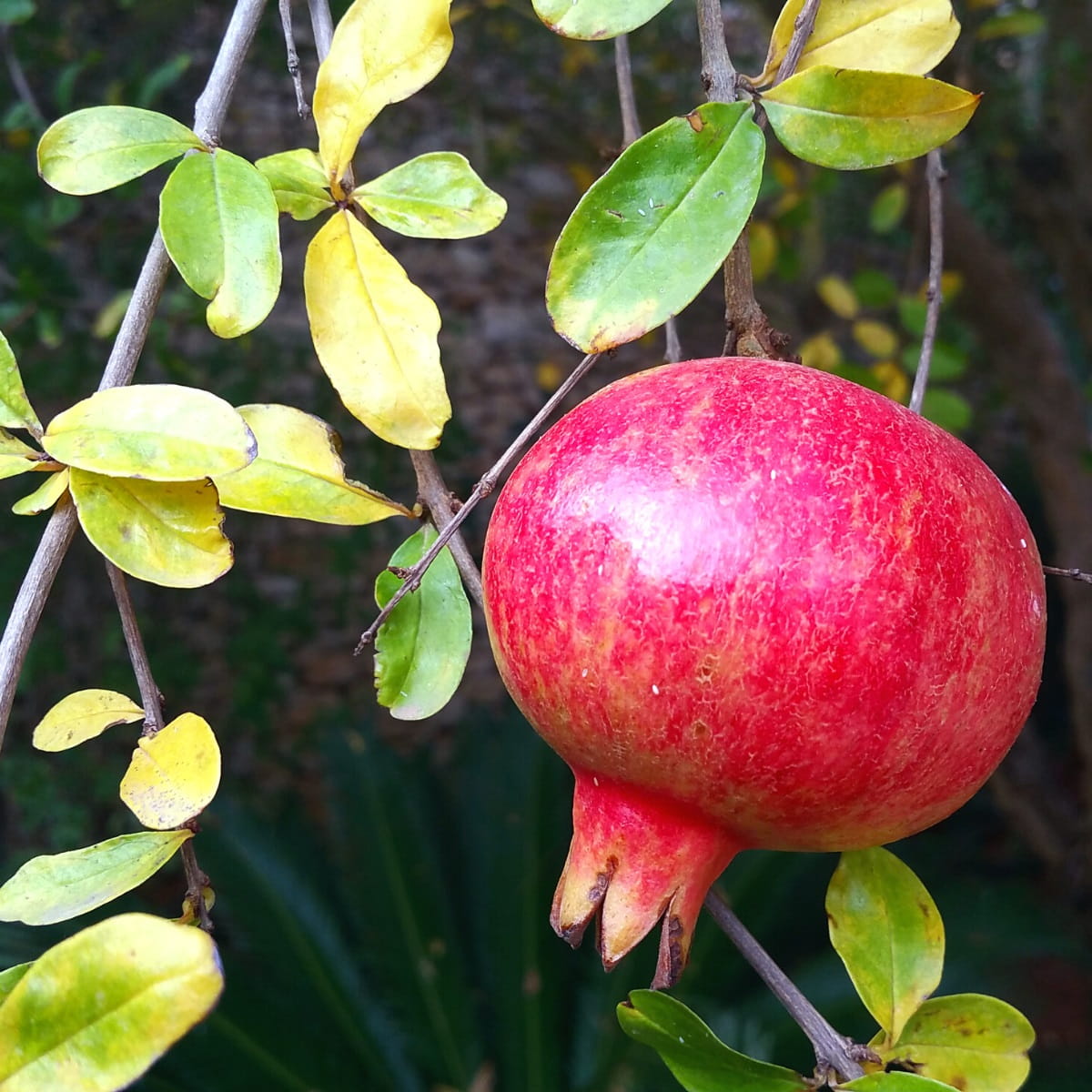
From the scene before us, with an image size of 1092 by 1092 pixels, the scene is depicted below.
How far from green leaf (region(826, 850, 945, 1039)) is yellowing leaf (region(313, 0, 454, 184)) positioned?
38 cm

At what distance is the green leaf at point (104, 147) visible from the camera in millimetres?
445

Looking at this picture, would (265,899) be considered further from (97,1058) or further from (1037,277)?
(1037,277)

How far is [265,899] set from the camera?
75.9 inches

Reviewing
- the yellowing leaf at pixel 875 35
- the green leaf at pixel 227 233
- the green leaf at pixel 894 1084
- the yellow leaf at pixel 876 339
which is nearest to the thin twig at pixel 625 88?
the yellowing leaf at pixel 875 35

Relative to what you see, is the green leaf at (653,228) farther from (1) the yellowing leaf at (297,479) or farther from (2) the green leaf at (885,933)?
(2) the green leaf at (885,933)

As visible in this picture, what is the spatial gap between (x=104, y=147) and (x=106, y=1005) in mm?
317

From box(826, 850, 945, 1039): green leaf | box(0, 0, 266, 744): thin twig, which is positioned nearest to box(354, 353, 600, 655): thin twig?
box(0, 0, 266, 744): thin twig

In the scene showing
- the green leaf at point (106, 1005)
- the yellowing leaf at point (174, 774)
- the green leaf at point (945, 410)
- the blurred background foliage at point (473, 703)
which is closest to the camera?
the green leaf at point (106, 1005)

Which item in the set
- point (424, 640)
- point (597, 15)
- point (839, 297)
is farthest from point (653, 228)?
point (839, 297)

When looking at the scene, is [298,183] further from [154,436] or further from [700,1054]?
[700,1054]

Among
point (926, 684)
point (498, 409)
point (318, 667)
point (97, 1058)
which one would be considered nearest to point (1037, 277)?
point (498, 409)

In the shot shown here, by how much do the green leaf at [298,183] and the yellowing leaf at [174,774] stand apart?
8.5 inches

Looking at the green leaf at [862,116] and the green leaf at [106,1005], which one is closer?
the green leaf at [106,1005]

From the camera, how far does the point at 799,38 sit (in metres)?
0.47
